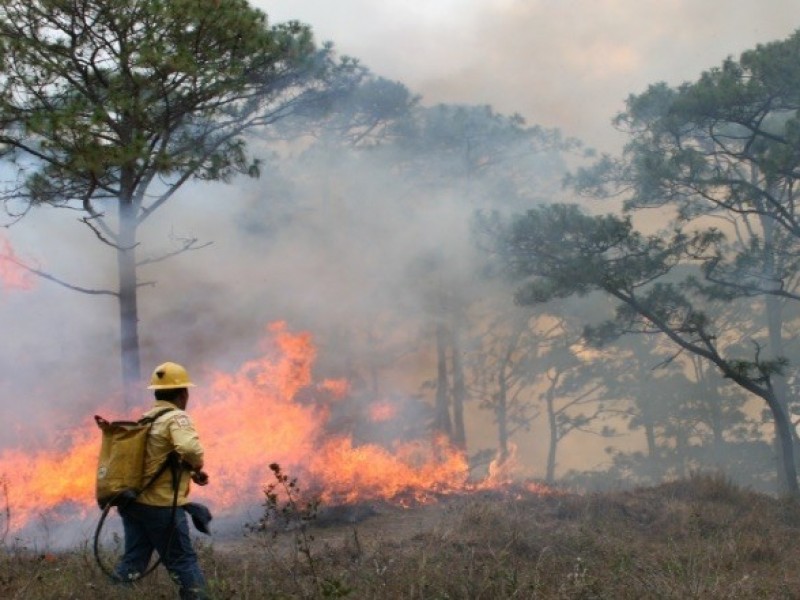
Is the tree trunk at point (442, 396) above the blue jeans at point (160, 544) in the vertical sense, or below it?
above

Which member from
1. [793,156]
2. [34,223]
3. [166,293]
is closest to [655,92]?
[793,156]

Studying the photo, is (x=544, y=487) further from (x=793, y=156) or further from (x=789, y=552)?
(x=793, y=156)

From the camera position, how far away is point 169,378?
5379 mm

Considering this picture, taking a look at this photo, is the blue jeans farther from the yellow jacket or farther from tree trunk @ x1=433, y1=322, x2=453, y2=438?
tree trunk @ x1=433, y1=322, x2=453, y2=438

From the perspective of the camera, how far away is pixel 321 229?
23.1 m

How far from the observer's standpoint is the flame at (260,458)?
12.0m

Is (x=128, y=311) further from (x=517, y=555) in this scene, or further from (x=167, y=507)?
(x=167, y=507)

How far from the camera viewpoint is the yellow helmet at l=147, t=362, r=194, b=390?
17.6 ft

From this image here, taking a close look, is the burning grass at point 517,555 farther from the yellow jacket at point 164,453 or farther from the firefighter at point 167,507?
the yellow jacket at point 164,453

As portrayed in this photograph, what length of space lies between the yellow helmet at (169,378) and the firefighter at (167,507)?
0.41 feet

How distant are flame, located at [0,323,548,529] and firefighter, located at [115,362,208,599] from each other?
5.74m

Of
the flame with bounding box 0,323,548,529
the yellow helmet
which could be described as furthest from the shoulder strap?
the flame with bounding box 0,323,548,529

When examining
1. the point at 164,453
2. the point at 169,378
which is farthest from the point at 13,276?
the point at 164,453

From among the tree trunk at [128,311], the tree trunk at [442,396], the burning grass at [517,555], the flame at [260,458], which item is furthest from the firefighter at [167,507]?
the tree trunk at [442,396]
